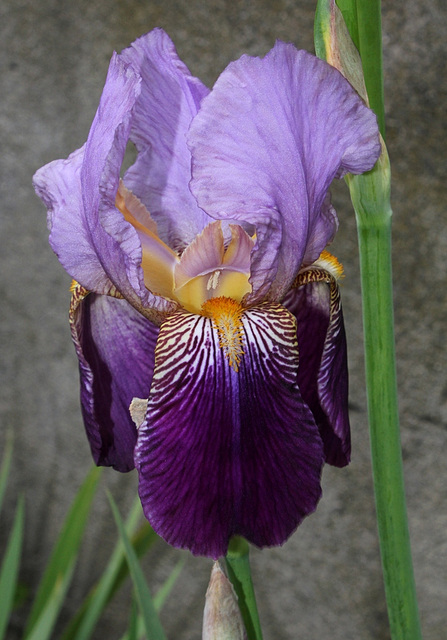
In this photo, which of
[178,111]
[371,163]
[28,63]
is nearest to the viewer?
[371,163]

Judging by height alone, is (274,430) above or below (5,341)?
above

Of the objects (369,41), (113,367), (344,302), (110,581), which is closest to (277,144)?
(369,41)

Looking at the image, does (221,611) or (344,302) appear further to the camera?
(344,302)

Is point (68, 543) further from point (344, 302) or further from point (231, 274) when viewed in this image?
point (231, 274)

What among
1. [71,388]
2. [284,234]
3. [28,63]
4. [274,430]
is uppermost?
[28,63]

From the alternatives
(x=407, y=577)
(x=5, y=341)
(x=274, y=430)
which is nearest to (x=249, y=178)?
(x=274, y=430)

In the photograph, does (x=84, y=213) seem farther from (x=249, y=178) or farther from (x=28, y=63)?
(x=28, y=63)

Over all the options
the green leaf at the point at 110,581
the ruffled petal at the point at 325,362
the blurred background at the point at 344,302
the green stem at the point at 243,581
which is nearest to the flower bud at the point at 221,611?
the green stem at the point at 243,581
